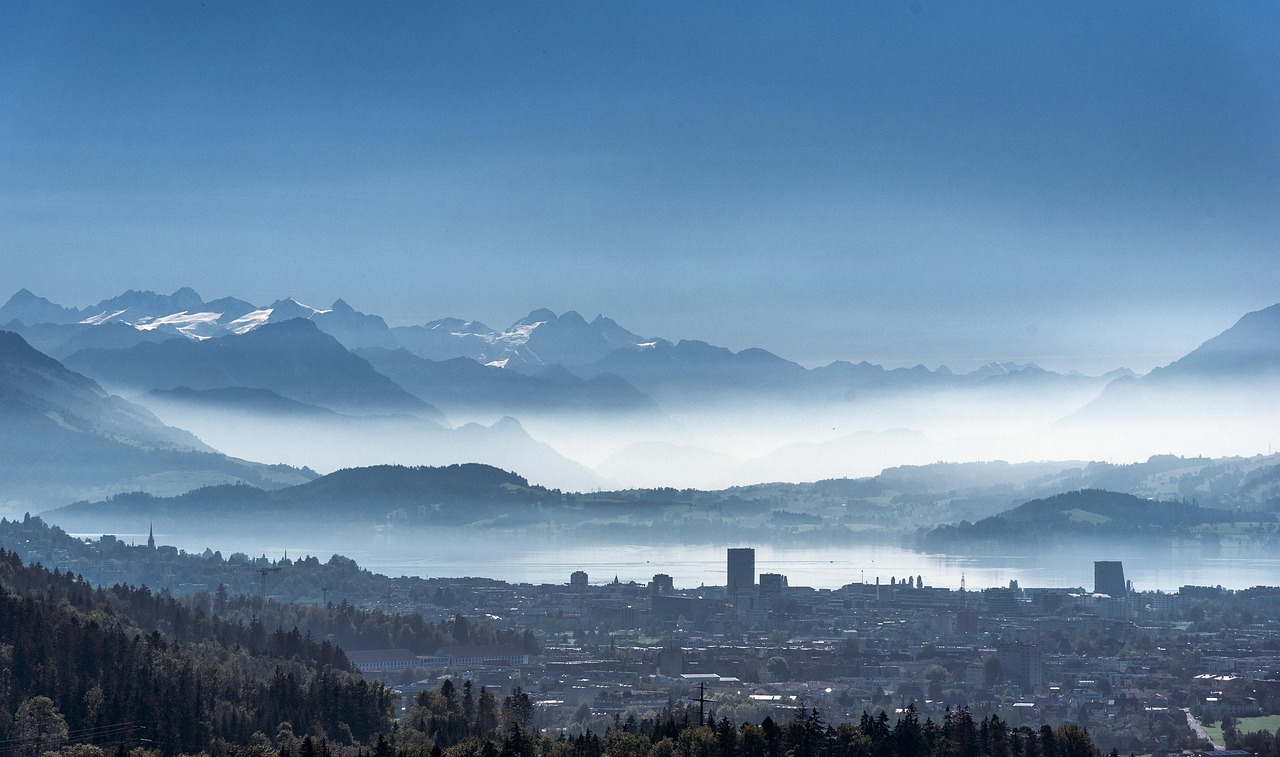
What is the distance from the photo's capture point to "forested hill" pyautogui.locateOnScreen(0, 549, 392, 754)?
48.9 meters

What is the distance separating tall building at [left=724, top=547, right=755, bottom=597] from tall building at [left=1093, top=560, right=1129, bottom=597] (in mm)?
27311

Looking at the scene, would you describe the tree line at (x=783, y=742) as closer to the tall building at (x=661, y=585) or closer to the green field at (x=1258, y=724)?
the green field at (x=1258, y=724)

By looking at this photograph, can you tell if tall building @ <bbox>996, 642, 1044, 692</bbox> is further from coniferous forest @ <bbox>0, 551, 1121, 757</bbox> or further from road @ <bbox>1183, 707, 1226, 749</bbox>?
coniferous forest @ <bbox>0, 551, 1121, 757</bbox>

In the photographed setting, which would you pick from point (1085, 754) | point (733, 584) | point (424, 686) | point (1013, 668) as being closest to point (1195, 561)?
point (733, 584)

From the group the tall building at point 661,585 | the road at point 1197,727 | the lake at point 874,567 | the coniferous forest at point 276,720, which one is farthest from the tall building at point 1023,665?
the lake at point 874,567

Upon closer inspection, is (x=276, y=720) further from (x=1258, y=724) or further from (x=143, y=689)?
(x=1258, y=724)

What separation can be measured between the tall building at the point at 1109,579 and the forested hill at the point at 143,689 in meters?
81.6

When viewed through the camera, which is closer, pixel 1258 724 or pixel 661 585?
pixel 1258 724

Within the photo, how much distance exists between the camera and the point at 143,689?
5116 cm

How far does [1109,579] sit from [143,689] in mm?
96158

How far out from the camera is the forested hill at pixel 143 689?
48875mm

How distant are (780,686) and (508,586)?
191ft

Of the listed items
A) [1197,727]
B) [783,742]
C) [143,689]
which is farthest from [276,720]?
[1197,727]

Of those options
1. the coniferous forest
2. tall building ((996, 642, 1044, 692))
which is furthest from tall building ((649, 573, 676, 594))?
the coniferous forest
